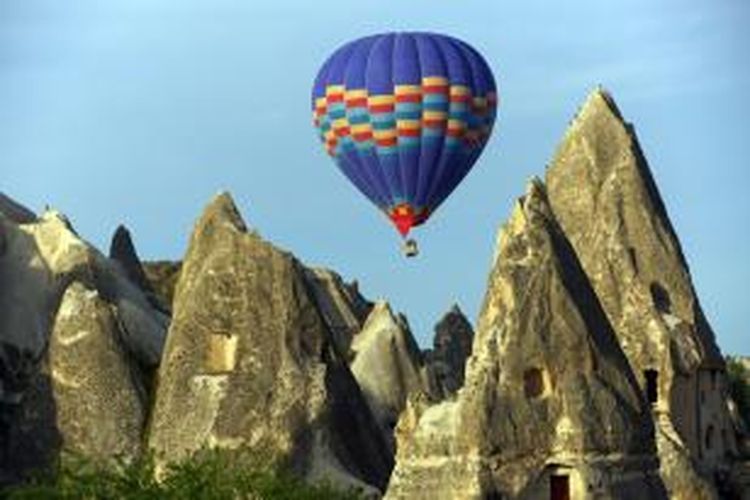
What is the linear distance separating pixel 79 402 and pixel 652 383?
15.4m

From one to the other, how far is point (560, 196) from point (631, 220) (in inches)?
84.9

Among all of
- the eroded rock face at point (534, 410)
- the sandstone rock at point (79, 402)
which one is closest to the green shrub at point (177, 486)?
the eroded rock face at point (534, 410)

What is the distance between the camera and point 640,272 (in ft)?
196

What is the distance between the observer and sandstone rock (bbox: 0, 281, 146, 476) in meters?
49.8

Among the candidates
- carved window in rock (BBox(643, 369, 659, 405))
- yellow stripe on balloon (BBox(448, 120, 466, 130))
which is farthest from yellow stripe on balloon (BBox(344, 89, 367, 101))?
carved window in rock (BBox(643, 369, 659, 405))

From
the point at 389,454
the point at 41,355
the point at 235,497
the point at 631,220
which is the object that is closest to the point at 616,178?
the point at 631,220

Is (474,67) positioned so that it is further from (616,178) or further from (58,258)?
(58,258)

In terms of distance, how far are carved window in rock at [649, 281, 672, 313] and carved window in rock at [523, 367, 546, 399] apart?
54.8 ft

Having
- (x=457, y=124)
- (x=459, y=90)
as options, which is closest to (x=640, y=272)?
(x=457, y=124)

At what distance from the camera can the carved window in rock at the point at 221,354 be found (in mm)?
48906

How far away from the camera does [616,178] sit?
61094mm

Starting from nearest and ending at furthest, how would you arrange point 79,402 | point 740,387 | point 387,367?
1. point 79,402
2. point 387,367
3. point 740,387

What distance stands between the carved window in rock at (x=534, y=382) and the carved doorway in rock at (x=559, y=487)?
5.05 ft

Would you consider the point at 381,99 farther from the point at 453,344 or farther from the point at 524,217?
the point at 524,217
